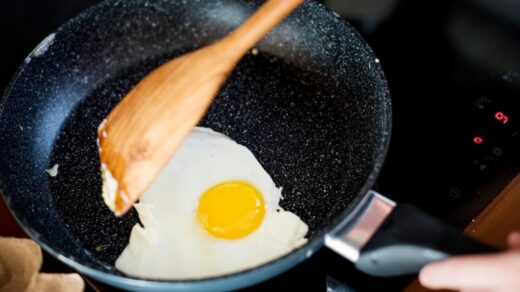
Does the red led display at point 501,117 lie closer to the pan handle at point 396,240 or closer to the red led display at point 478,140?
the red led display at point 478,140

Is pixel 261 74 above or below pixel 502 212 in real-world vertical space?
below

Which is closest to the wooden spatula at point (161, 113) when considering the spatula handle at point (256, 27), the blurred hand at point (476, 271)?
the spatula handle at point (256, 27)

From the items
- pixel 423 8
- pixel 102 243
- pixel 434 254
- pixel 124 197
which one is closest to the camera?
pixel 434 254

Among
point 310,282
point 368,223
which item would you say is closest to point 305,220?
point 310,282

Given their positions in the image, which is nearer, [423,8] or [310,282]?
[310,282]

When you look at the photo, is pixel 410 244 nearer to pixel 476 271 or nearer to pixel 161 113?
pixel 476 271

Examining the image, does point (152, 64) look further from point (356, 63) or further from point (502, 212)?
point (502, 212)

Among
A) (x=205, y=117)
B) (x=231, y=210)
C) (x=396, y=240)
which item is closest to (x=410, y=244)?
(x=396, y=240)
